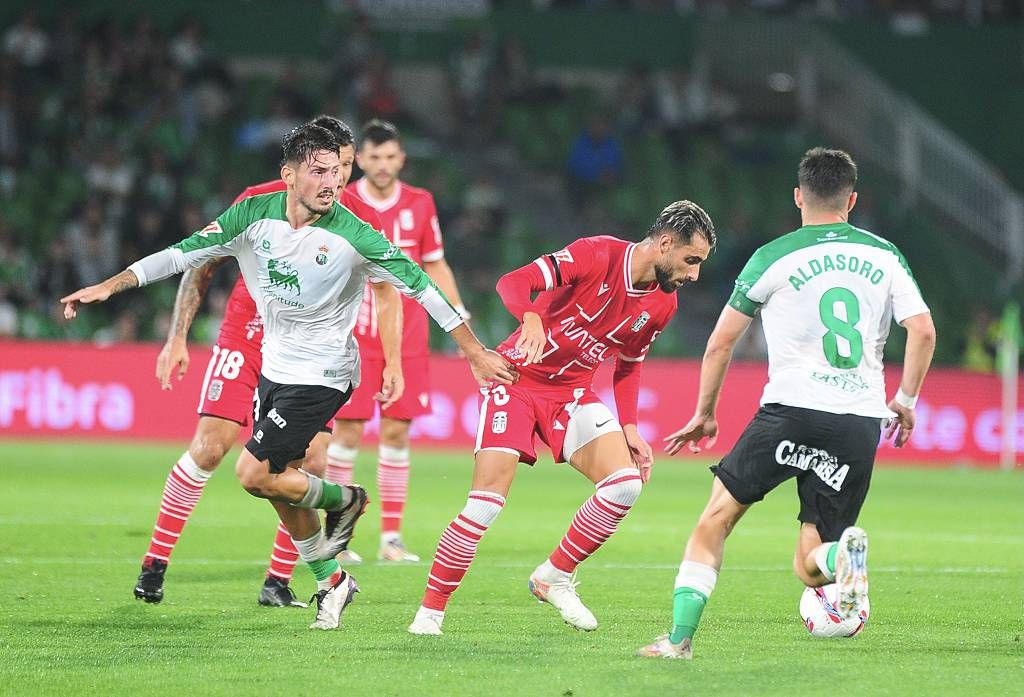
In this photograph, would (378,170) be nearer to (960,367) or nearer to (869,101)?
(960,367)

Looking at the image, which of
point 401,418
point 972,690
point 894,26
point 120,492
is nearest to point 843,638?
point 972,690

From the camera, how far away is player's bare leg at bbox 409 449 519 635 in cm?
709

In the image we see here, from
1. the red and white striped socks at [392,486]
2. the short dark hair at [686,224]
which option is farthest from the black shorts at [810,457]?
the red and white striped socks at [392,486]

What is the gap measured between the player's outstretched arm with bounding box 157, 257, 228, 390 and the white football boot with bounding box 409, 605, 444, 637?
1839mm

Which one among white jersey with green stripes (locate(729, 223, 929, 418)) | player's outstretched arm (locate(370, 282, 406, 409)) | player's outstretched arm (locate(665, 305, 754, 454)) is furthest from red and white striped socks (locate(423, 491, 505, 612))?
white jersey with green stripes (locate(729, 223, 929, 418))

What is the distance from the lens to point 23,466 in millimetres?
16078

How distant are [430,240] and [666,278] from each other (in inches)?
134

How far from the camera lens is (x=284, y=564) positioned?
319 inches

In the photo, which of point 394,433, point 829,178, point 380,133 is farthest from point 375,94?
point 829,178

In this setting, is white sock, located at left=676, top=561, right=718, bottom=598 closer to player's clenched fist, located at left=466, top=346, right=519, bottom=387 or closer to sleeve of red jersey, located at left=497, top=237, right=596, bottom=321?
player's clenched fist, located at left=466, top=346, right=519, bottom=387

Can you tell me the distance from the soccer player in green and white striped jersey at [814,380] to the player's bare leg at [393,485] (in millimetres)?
3829

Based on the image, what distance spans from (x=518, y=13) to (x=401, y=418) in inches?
712

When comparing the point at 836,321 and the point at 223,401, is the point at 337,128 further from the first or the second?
the point at 836,321

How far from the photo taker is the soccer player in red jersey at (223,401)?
26.2ft
